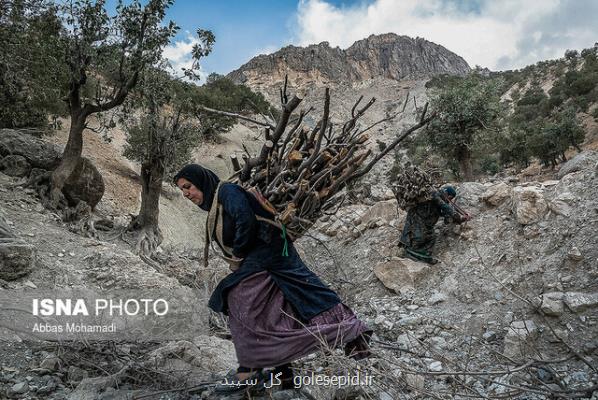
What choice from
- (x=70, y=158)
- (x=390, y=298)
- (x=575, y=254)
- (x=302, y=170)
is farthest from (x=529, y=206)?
(x=70, y=158)

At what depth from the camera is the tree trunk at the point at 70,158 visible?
8.38 m

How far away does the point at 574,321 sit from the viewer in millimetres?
3688

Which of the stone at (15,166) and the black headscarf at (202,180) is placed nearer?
the black headscarf at (202,180)

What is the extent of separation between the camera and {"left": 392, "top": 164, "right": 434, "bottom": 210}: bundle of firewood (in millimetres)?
6215

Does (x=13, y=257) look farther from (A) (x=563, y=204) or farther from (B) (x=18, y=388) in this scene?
(A) (x=563, y=204)

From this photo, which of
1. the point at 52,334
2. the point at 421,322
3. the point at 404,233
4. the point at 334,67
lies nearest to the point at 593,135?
the point at 404,233

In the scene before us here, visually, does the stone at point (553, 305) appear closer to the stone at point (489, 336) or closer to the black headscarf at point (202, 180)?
the stone at point (489, 336)

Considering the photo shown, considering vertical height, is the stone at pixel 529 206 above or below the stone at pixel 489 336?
above

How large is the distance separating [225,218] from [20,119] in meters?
11.1

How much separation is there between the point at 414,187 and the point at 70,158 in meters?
7.48

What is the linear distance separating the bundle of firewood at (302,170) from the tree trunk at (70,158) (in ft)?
23.3

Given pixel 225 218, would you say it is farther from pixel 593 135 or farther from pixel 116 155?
pixel 593 135

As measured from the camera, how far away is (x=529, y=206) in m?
5.63

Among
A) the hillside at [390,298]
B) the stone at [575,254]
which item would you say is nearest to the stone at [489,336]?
the hillside at [390,298]
